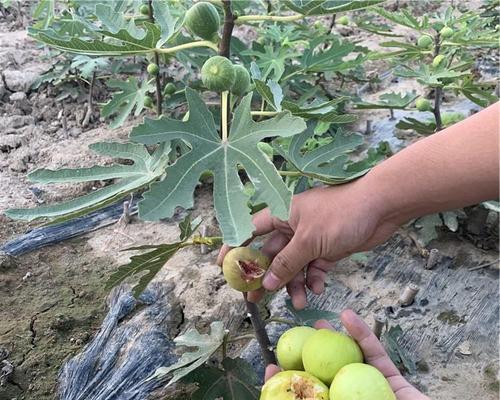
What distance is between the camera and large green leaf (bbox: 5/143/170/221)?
109 centimetres

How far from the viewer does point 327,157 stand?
1.38m

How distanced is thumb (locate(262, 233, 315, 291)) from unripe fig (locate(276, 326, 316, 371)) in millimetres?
132

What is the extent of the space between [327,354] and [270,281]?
0.26 meters

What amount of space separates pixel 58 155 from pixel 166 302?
54.7 inches

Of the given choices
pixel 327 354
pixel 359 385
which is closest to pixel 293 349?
pixel 327 354

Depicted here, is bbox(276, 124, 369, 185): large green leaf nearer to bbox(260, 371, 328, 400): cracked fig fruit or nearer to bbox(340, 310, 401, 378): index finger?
bbox(340, 310, 401, 378): index finger

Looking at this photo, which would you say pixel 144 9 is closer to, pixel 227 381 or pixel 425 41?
pixel 425 41

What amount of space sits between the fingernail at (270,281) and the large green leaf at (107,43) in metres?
0.61

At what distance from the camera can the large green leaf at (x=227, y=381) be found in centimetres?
146

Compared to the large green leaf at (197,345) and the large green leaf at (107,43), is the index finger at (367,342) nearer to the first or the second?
the large green leaf at (197,345)

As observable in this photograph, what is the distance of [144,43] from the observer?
124 cm

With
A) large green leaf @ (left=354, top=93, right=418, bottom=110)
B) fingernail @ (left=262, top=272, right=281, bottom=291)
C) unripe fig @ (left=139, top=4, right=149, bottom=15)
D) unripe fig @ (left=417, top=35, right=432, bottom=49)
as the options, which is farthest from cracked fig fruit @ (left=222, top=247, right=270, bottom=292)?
unripe fig @ (left=139, top=4, right=149, bottom=15)

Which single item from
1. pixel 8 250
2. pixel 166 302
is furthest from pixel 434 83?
pixel 8 250

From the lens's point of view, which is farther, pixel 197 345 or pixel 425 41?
pixel 425 41
